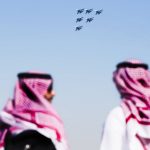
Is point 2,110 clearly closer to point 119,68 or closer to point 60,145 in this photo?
point 60,145

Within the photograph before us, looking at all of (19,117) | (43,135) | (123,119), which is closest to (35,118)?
(19,117)

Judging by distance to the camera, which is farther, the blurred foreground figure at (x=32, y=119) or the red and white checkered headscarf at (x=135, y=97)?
the red and white checkered headscarf at (x=135, y=97)

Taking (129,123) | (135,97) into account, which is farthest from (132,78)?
(129,123)

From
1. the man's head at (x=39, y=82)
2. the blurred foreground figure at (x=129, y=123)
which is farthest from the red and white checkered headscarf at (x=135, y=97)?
the man's head at (x=39, y=82)

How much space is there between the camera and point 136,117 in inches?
399

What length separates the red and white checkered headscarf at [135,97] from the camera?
10.0 m

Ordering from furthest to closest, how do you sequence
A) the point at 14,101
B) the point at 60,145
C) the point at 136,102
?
1. the point at 136,102
2. the point at 14,101
3. the point at 60,145

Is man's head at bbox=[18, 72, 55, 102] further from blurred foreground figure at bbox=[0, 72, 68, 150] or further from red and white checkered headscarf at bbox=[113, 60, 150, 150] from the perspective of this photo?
red and white checkered headscarf at bbox=[113, 60, 150, 150]

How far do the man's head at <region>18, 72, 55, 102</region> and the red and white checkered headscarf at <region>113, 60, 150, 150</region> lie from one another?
0.99 metres

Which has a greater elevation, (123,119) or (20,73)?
(20,73)

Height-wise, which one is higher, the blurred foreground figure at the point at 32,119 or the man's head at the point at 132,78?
the man's head at the point at 132,78

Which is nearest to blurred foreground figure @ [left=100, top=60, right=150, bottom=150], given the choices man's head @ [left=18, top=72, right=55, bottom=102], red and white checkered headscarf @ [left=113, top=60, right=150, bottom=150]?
red and white checkered headscarf @ [left=113, top=60, right=150, bottom=150]

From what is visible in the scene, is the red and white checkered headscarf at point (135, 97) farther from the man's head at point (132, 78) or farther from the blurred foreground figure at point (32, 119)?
the blurred foreground figure at point (32, 119)

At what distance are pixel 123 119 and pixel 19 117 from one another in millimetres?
1587
